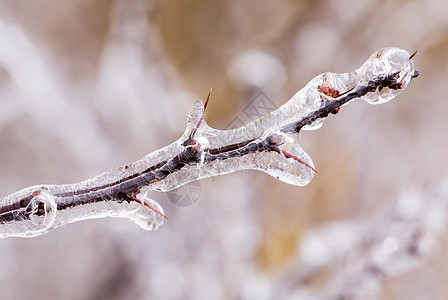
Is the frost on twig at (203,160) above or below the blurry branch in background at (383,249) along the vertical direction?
below

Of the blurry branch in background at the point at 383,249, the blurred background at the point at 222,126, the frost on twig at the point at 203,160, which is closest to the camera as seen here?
the frost on twig at the point at 203,160

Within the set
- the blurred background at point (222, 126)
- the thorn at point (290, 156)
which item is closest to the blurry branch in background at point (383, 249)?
the blurred background at point (222, 126)

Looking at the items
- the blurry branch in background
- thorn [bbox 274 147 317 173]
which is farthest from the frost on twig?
the blurry branch in background

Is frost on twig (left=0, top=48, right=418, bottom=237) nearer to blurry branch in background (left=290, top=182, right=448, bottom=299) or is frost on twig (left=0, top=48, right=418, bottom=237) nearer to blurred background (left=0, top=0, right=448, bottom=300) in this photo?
blurred background (left=0, top=0, right=448, bottom=300)

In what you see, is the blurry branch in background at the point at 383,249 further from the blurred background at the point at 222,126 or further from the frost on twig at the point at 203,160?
the frost on twig at the point at 203,160

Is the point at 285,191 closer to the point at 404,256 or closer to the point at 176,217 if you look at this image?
the point at 176,217

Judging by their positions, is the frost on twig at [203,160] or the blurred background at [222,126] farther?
the blurred background at [222,126]

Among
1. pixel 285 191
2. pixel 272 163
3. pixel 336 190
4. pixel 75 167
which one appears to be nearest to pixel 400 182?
pixel 336 190
